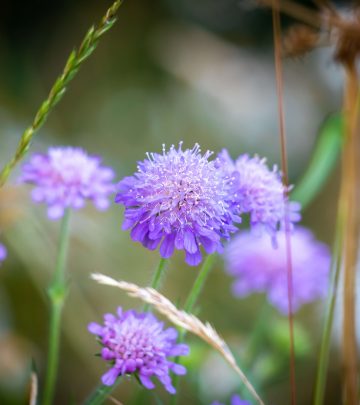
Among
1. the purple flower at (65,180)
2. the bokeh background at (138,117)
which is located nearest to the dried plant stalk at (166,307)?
the purple flower at (65,180)

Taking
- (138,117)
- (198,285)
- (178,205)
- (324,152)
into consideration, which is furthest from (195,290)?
(138,117)

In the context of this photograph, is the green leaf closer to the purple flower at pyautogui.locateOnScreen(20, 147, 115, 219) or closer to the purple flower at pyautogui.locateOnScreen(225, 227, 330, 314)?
the purple flower at pyautogui.locateOnScreen(225, 227, 330, 314)

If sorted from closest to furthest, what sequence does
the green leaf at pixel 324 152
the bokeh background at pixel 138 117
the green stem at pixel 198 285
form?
the green stem at pixel 198 285
the green leaf at pixel 324 152
the bokeh background at pixel 138 117

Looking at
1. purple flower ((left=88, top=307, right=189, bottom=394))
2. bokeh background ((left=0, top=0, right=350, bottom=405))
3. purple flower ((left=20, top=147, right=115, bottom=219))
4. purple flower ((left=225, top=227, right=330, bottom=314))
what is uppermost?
bokeh background ((left=0, top=0, right=350, bottom=405))

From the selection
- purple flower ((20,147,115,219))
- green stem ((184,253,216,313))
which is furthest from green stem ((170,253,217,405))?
purple flower ((20,147,115,219))

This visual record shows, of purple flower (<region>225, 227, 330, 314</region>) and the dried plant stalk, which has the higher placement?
purple flower (<region>225, 227, 330, 314</region>)

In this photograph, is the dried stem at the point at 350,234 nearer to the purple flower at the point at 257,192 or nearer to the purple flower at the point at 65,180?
the purple flower at the point at 257,192

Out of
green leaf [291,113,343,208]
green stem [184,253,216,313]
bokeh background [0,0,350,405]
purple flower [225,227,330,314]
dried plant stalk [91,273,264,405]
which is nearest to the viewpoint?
dried plant stalk [91,273,264,405]
